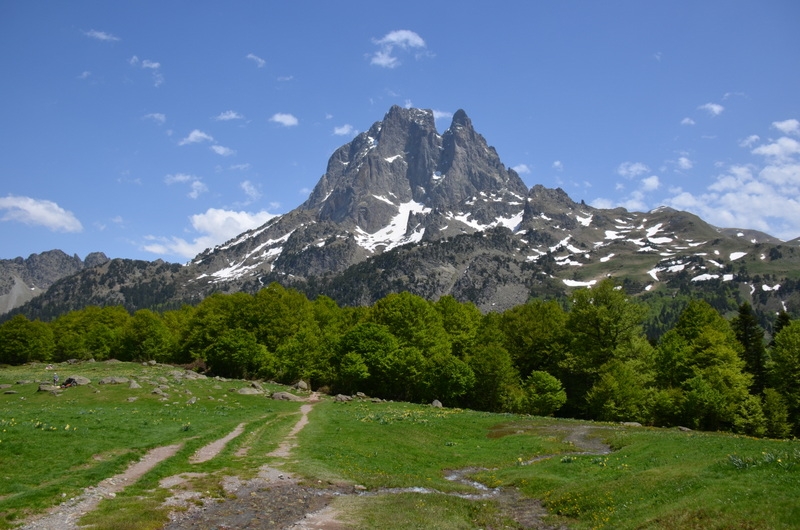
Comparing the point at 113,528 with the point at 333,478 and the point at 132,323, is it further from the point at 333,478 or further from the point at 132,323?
the point at 132,323

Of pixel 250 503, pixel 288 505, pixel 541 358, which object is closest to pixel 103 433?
pixel 250 503

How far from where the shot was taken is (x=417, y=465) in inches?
1302

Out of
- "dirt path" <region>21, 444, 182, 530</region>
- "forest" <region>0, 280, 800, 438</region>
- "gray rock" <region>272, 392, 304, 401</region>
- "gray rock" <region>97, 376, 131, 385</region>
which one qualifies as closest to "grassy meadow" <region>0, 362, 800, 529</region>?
"dirt path" <region>21, 444, 182, 530</region>

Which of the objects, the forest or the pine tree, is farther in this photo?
the pine tree

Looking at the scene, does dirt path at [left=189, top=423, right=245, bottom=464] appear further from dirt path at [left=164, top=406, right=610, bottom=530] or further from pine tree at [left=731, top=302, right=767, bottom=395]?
pine tree at [left=731, top=302, right=767, bottom=395]

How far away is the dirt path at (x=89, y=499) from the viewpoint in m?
17.0

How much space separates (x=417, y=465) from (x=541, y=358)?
52366 mm

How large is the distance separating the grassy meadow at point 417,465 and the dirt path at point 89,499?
41 cm

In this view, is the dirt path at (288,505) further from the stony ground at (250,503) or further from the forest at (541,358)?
the forest at (541,358)

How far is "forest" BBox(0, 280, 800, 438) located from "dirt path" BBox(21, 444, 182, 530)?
4784cm

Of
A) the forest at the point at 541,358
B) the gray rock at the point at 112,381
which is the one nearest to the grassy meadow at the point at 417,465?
the gray rock at the point at 112,381

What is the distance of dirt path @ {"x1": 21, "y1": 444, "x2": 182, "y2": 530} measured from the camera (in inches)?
671

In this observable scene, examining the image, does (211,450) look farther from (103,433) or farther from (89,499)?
(89,499)

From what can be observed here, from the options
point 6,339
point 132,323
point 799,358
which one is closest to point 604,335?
point 799,358
